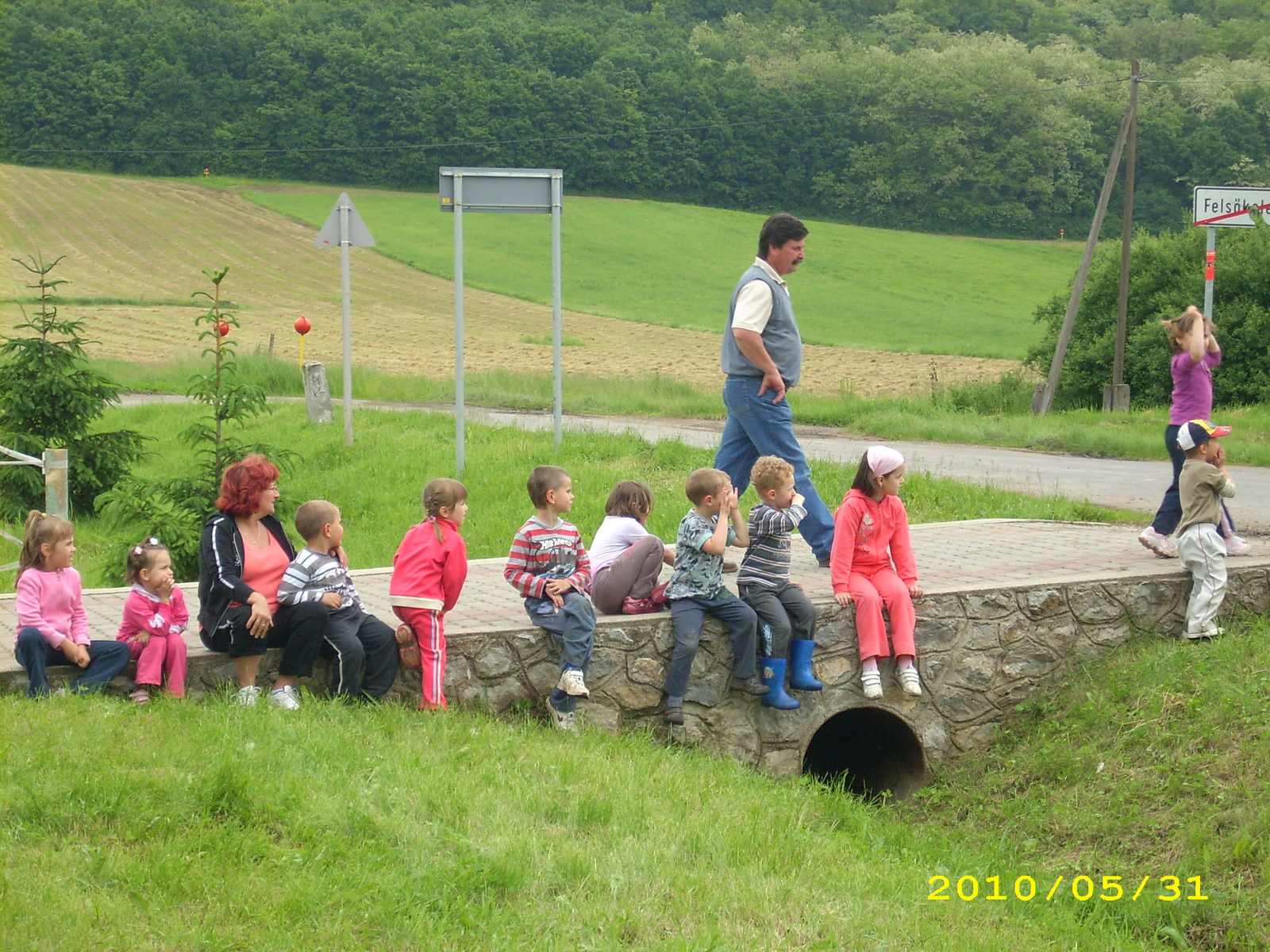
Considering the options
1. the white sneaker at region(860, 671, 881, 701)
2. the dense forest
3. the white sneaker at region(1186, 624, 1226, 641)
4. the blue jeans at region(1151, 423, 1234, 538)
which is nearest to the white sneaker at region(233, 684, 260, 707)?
the white sneaker at region(860, 671, 881, 701)

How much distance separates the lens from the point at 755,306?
7684 millimetres

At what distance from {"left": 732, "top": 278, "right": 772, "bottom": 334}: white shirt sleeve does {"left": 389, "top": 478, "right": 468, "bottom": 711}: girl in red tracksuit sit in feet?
6.94

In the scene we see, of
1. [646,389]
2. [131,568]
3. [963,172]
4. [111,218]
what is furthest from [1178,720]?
[963,172]

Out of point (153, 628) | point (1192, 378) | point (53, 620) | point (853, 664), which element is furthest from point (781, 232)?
point (53, 620)

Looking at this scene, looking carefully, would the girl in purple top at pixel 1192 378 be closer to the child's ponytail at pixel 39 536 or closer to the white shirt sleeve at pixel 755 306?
the white shirt sleeve at pixel 755 306

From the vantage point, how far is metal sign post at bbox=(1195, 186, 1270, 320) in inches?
693

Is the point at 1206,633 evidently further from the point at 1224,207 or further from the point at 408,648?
the point at 1224,207

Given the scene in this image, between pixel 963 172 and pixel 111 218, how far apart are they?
45257mm

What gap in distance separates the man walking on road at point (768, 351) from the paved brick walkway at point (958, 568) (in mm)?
887

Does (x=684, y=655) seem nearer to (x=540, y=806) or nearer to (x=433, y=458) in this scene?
(x=540, y=806)

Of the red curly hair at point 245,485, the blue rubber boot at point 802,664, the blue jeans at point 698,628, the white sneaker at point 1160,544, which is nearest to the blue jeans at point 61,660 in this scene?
the red curly hair at point 245,485

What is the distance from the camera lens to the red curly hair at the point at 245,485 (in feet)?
20.4

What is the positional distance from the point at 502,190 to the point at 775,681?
21.0 ft

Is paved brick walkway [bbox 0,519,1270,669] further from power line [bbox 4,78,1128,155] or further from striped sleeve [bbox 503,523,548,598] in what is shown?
power line [bbox 4,78,1128,155]
